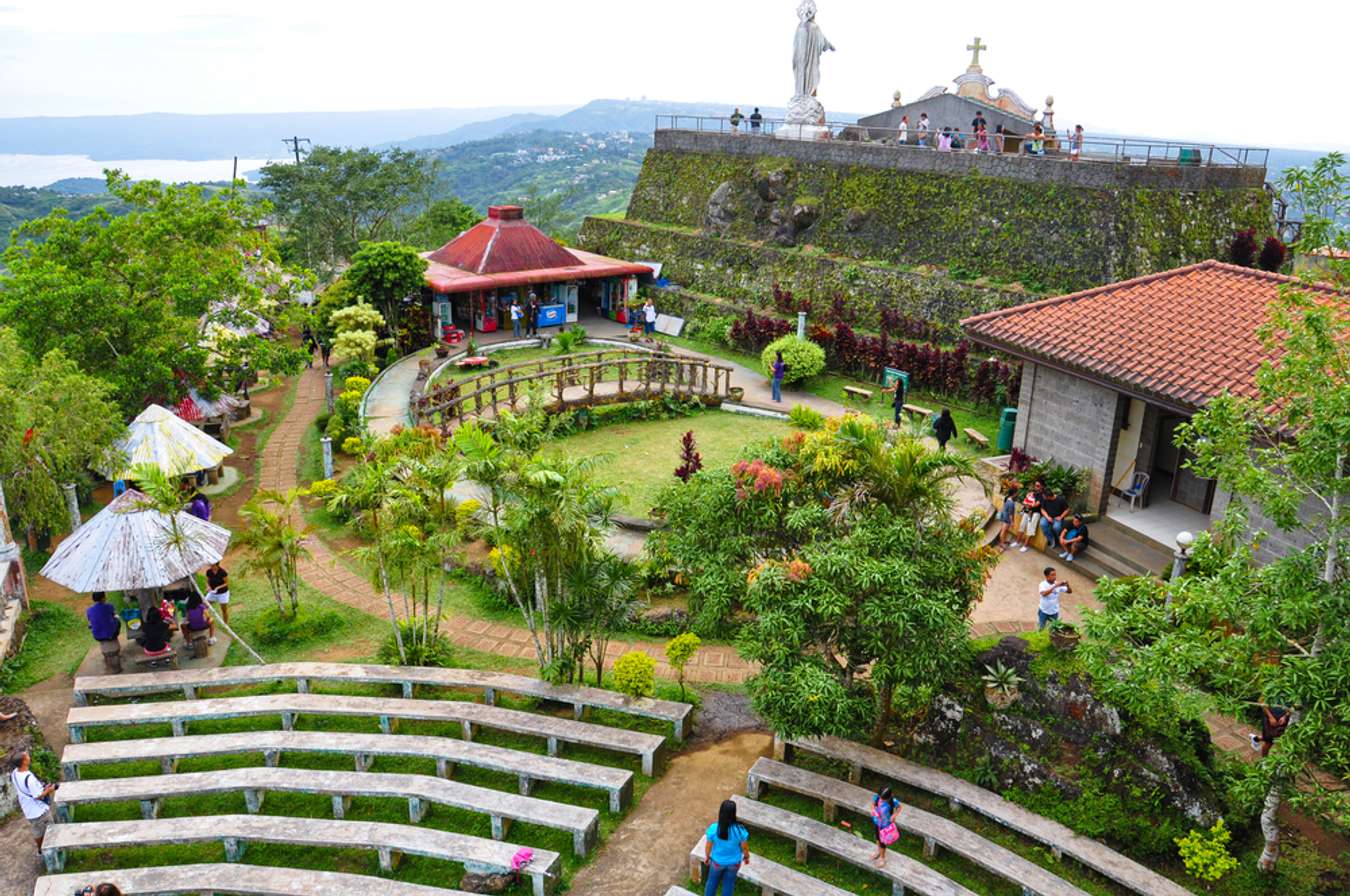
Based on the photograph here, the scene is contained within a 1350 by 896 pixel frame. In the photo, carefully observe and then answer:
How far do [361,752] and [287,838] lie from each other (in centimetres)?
122

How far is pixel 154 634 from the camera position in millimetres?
12289

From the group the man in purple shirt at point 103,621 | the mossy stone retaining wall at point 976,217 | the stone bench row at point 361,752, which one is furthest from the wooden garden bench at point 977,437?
the man in purple shirt at point 103,621

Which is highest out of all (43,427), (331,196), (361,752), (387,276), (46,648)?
(331,196)

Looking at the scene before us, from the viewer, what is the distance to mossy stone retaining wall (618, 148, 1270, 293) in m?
23.6

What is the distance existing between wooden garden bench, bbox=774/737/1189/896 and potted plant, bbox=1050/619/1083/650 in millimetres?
1828

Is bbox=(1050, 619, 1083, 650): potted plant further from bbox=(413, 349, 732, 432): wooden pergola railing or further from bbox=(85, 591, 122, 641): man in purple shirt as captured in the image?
bbox=(413, 349, 732, 432): wooden pergola railing

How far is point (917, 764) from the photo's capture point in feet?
32.8

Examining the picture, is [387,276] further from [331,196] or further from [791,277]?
[331,196]

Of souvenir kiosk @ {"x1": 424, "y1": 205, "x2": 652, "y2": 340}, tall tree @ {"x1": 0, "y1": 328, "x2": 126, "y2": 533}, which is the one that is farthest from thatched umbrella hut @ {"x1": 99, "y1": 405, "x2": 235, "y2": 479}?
souvenir kiosk @ {"x1": 424, "y1": 205, "x2": 652, "y2": 340}

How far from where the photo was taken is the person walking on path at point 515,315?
2958 cm

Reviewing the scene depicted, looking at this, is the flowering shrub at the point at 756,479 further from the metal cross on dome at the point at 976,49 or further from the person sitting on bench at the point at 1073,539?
the metal cross on dome at the point at 976,49

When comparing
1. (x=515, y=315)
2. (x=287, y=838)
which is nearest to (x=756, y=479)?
(x=287, y=838)

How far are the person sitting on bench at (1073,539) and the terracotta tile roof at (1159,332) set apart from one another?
2.37 metres

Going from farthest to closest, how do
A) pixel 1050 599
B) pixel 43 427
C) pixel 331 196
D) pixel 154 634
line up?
pixel 331 196 < pixel 43 427 < pixel 1050 599 < pixel 154 634
